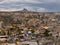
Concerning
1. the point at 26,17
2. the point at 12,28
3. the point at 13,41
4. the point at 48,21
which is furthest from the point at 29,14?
the point at 13,41

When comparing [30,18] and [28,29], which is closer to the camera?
[28,29]

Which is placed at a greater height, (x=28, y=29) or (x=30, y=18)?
(x=28, y=29)

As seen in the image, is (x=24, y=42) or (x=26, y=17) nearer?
(x=24, y=42)

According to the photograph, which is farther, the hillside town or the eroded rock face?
the eroded rock face

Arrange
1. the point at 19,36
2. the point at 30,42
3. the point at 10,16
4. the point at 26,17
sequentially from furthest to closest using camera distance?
1. the point at 26,17
2. the point at 10,16
3. the point at 19,36
4. the point at 30,42

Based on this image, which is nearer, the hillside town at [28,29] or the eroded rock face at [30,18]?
the hillside town at [28,29]

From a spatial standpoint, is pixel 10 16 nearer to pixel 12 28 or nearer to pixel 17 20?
pixel 17 20

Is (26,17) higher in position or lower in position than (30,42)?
lower

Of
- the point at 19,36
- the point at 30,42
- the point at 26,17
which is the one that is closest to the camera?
the point at 30,42
